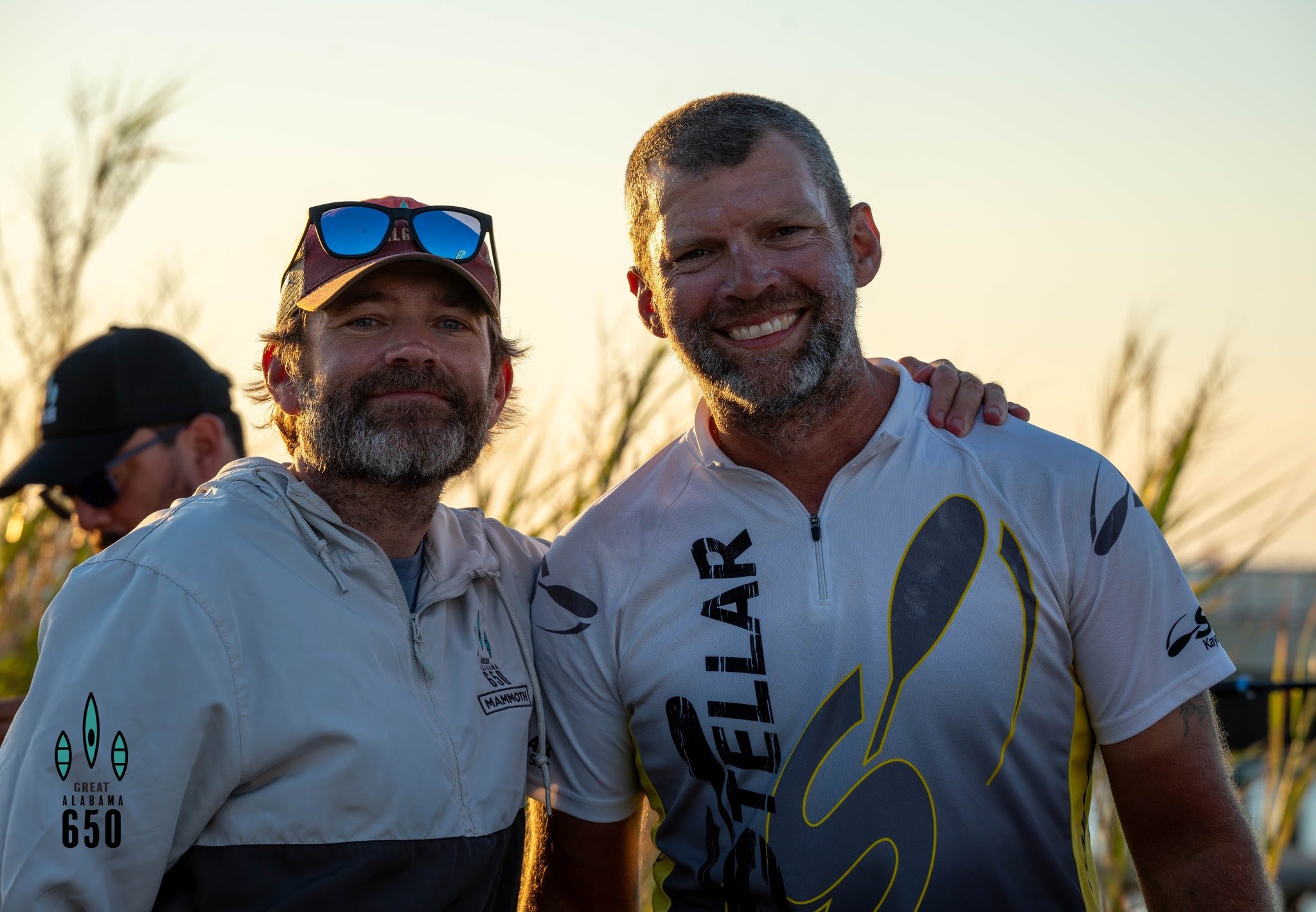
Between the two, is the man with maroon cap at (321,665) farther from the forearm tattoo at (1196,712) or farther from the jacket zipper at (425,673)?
the forearm tattoo at (1196,712)

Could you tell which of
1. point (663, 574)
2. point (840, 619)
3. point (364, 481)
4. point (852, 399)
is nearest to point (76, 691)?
point (364, 481)

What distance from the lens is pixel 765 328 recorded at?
2709 millimetres

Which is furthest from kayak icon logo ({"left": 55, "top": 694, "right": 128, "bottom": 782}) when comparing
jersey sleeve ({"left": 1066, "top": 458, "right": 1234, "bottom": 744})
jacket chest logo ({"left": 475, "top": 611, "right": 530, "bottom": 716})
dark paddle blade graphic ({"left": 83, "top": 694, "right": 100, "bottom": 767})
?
jersey sleeve ({"left": 1066, "top": 458, "right": 1234, "bottom": 744})

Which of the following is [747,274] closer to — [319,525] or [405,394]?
[405,394]

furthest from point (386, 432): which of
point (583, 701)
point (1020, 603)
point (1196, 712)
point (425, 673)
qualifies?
point (1196, 712)

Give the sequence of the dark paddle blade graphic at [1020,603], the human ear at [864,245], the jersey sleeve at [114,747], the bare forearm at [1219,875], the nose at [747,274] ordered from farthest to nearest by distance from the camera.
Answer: the human ear at [864,245] → the nose at [747,274] → the dark paddle blade graphic at [1020,603] → the bare forearm at [1219,875] → the jersey sleeve at [114,747]

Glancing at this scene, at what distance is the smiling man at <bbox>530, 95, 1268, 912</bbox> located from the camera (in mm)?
2424

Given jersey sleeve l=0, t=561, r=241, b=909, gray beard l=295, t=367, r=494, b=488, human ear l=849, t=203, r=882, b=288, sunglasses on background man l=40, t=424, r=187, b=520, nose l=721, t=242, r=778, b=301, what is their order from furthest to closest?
sunglasses on background man l=40, t=424, r=187, b=520
human ear l=849, t=203, r=882, b=288
nose l=721, t=242, r=778, b=301
gray beard l=295, t=367, r=494, b=488
jersey sleeve l=0, t=561, r=241, b=909

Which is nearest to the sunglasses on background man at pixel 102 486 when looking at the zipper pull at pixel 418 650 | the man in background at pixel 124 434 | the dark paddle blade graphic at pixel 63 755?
the man in background at pixel 124 434

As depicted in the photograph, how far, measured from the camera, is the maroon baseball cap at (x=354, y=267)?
105 inches

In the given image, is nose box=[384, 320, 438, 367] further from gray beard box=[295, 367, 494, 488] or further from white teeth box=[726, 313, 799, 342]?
white teeth box=[726, 313, 799, 342]

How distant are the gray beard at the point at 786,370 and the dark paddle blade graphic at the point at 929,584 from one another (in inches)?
14.6

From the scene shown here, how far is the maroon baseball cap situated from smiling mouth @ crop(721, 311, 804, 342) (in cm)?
60

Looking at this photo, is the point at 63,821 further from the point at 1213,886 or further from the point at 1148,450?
the point at 1148,450
